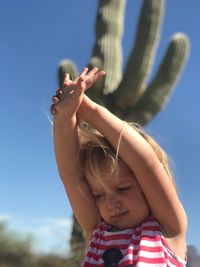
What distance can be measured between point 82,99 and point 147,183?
0.32 meters

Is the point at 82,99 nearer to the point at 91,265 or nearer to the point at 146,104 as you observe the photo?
the point at 91,265

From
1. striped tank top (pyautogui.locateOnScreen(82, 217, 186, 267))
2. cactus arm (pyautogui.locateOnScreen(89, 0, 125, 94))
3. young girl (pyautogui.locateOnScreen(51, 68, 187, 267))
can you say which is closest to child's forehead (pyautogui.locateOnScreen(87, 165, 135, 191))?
young girl (pyautogui.locateOnScreen(51, 68, 187, 267))

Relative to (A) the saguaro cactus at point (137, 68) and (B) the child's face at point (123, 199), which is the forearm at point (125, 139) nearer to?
(B) the child's face at point (123, 199)

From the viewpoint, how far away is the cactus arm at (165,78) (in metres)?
9.20

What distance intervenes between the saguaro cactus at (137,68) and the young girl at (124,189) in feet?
23.5

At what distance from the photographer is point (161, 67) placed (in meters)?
9.34

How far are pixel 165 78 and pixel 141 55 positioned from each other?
0.53 meters

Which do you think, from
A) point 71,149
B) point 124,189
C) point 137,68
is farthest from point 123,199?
point 137,68

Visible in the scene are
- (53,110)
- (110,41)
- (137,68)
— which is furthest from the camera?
(110,41)

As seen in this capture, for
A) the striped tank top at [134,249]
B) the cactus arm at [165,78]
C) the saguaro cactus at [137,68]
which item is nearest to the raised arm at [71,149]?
the striped tank top at [134,249]

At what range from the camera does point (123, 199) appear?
70.4 inches

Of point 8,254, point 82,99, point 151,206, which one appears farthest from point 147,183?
point 8,254

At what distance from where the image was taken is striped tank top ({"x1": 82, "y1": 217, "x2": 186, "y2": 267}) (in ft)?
5.57

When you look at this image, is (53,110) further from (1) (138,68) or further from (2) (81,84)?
(1) (138,68)
